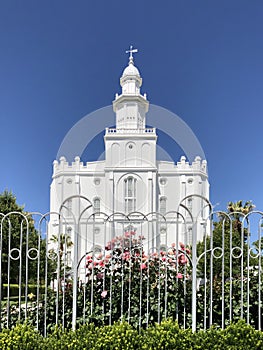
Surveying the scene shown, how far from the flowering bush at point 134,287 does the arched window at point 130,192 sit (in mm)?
28944

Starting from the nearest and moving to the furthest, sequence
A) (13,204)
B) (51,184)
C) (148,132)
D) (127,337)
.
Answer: (127,337) → (13,204) → (148,132) → (51,184)

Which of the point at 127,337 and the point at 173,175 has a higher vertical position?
the point at 173,175

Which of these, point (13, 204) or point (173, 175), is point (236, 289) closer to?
point (13, 204)

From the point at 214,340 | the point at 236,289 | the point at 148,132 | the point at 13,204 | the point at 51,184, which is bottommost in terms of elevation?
the point at 214,340

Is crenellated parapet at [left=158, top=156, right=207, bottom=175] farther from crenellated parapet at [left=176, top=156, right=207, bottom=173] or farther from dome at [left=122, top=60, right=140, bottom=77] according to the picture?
dome at [left=122, top=60, right=140, bottom=77]

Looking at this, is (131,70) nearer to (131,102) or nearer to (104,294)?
(131,102)

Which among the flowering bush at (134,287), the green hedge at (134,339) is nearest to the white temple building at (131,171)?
the flowering bush at (134,287)

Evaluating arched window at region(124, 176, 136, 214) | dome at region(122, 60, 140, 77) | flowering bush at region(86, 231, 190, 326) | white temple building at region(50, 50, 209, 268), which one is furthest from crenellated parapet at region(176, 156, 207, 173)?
flowering bush at region(86, 231, 190, 326)

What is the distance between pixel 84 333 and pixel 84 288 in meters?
0.84

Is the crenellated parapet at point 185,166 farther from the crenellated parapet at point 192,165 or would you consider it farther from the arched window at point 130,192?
the arched window at point 130,192

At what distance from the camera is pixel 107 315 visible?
6.05 metres

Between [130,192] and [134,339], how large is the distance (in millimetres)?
31386

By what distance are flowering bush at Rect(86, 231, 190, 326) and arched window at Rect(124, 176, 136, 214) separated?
95.0 ft

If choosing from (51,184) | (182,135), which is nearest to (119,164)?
(51,184)
